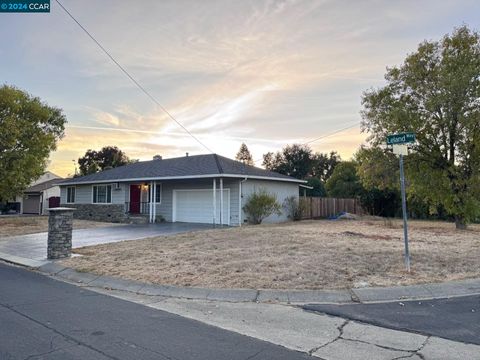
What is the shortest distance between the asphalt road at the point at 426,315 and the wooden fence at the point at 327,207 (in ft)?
65.1

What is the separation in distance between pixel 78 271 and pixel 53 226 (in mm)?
2403

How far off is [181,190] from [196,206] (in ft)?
5.32

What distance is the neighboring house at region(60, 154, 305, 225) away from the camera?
21.9 metres

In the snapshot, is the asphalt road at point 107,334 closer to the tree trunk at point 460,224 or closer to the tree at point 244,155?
the tree trunk at point 460,224

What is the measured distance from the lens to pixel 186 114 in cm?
2159

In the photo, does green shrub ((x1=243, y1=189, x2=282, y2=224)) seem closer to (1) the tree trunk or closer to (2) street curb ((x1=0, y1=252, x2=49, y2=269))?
(1) the tree trunk

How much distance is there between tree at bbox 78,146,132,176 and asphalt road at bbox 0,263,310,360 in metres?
55.9

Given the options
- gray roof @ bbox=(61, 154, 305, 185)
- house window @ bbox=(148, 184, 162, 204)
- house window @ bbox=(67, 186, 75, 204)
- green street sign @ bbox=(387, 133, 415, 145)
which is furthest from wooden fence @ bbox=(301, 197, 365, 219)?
house window @ bbox=(67, 186, 75, 204)

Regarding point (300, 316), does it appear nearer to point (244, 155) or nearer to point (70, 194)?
point (70, 194)

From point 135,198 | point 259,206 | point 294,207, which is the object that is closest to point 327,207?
point 294,207

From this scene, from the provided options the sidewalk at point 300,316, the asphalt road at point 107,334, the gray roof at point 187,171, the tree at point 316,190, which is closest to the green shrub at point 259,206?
the gray roof at point 187,171

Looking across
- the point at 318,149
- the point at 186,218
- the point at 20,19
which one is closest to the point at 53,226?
the point at 20,19

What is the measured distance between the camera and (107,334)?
189 inches

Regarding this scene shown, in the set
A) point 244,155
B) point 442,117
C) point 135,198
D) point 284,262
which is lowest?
point 284,262
